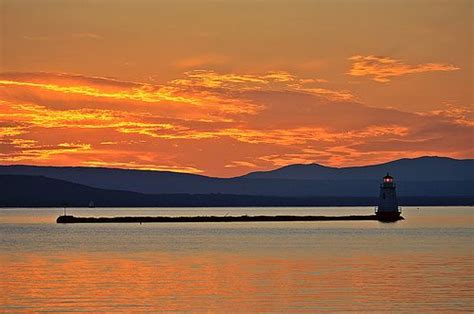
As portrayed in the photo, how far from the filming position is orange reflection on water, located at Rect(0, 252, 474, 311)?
41625 mm

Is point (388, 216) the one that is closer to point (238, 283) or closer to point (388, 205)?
point (388, 205)

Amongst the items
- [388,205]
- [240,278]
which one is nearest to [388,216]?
[388,205]

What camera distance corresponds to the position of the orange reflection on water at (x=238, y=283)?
137ft

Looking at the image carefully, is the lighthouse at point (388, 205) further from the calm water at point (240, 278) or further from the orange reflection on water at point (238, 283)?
the orange reflection on water at point (238, 283)

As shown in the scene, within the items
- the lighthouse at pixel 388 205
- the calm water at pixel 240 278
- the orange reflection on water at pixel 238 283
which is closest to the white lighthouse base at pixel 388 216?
the lighthouse at pixel 388 205

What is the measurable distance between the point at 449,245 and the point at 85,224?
9568cm

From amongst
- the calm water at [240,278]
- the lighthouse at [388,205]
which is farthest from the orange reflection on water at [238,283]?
the lighthouse at [388,205]

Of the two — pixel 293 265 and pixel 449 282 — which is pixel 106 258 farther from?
pixel 449 282

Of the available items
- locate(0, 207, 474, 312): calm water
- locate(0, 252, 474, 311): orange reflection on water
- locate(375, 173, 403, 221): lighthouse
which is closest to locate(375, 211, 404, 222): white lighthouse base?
locate(375, 173, 403, 221): lighthouse

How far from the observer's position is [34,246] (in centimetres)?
8781

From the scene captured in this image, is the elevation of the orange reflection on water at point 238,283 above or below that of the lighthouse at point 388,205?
below

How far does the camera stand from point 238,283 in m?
50.5

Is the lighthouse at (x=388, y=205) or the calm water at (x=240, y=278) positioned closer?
the calm water at (x=240, y=278)

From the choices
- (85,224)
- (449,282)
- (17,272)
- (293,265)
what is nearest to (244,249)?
(293,265)
